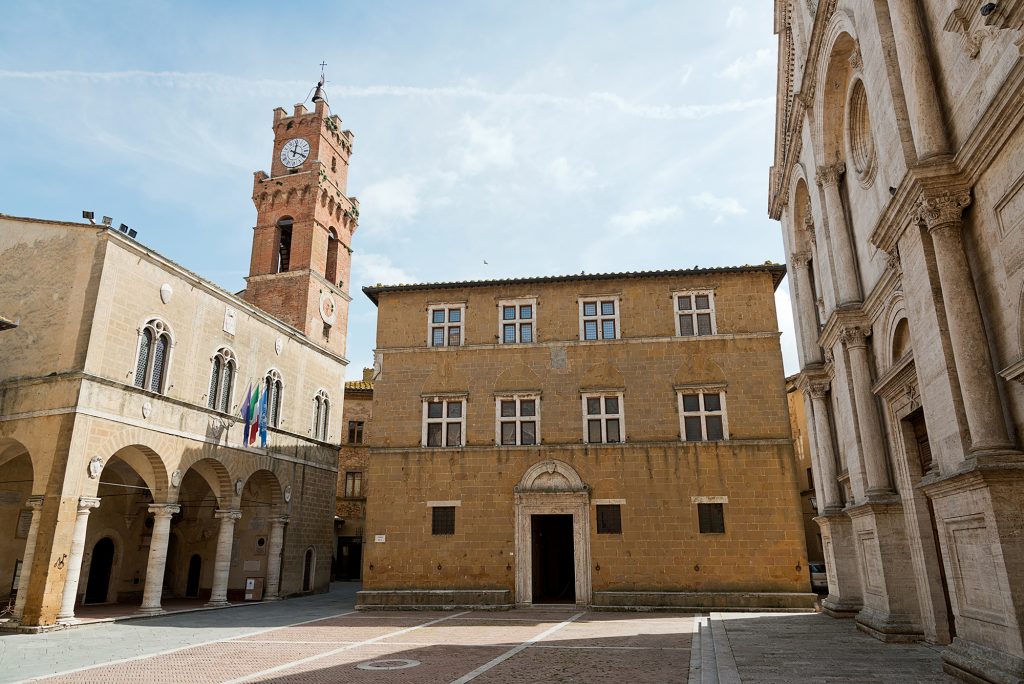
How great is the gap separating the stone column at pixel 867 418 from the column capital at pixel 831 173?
11.8ft

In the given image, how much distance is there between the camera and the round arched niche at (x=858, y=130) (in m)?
14.0

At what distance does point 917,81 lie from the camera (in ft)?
30.3

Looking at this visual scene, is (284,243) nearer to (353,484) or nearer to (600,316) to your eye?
(353,484)

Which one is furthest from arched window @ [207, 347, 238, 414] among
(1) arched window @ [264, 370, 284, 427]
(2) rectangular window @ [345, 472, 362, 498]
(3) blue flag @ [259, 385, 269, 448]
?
(2) rectangular window @ [345, 472, 362, 498]

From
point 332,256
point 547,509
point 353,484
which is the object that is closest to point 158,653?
point 547,509

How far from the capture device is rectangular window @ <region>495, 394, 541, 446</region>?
23797mm

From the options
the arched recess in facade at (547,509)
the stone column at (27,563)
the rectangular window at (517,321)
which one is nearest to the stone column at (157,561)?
the stone column at (27,563)

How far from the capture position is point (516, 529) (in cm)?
2280

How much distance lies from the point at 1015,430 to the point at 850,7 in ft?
27.4

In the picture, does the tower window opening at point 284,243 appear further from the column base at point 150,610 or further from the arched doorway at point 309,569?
the column base at point 150,610

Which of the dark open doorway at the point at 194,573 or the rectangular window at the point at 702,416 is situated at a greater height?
the rectangular window at the point at 702,416

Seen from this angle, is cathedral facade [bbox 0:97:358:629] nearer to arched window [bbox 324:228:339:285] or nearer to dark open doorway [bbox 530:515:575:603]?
arched window [bbox 324:228:339:285]

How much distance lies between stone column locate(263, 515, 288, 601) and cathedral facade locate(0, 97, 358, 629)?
70 mm

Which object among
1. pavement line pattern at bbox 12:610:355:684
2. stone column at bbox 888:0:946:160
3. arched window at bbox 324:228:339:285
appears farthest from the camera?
arched window at bbox 324:228:339:285
